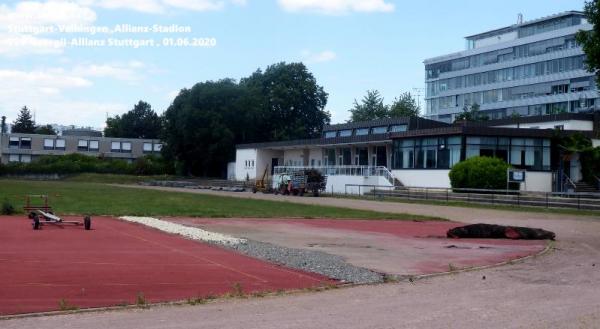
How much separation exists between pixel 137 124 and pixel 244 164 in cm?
7835

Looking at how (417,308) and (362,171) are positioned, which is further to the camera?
(362,171)

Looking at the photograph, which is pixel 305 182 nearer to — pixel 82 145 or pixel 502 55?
pixel 502 55

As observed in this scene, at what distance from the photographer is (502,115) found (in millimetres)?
123125

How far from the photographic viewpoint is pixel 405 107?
4631 inches

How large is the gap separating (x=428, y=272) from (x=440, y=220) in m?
19.3

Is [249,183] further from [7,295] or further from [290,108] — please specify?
[7,295]

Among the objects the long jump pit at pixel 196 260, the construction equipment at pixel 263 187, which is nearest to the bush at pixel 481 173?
the construction equipment at pixel 263 187

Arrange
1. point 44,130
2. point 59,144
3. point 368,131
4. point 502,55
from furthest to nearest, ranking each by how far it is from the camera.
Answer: point 44,130, point 59,144, point 502,55, point 368,131

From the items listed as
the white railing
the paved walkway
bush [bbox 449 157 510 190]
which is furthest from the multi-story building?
the paved walkway

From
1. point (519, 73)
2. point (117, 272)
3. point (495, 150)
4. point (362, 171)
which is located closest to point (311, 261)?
point (117, 272)

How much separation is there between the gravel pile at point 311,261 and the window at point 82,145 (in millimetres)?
133509

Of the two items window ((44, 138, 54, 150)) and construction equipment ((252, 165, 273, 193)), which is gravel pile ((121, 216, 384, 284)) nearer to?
construction equipment ((252, 165, 273, 193))

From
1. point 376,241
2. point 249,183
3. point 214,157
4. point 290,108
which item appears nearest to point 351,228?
point 376,241

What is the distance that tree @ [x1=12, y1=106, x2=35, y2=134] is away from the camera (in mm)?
166625
